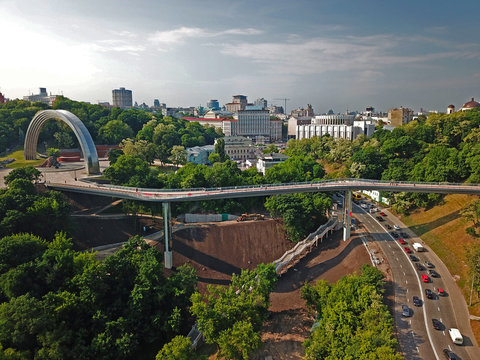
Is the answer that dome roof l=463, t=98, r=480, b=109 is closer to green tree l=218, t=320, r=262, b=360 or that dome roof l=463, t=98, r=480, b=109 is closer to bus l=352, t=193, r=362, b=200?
bus l=352, t=193, r=362, b=200

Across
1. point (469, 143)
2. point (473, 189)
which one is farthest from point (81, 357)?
point (469, 143)

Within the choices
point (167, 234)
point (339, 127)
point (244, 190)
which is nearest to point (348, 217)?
point (244, 190)

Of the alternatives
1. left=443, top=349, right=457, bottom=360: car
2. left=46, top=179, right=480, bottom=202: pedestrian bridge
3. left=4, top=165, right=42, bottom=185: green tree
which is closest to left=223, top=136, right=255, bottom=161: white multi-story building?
left=46, top=179, right=480, bottom=202: pedestrian bridge

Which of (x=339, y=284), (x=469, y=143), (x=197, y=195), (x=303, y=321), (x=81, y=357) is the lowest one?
(x=303, y=321)

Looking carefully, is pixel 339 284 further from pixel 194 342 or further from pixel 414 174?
pixel 414 174

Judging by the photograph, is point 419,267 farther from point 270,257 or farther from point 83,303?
point 83,303

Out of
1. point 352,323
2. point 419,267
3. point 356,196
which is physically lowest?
point 419,267

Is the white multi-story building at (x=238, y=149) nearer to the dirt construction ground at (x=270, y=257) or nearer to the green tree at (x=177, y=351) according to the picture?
the dirt construction ground at (x=270, y=257)
